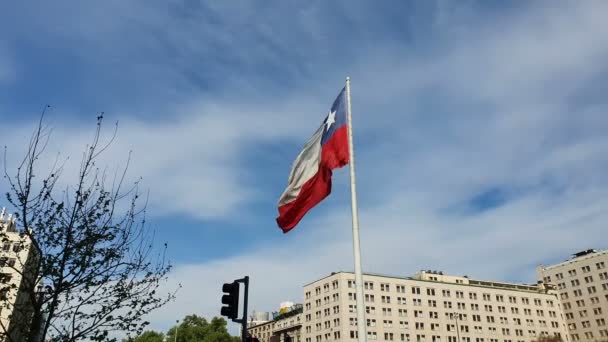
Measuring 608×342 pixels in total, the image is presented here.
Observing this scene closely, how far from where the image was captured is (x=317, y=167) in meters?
15.3

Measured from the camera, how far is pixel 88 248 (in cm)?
1858

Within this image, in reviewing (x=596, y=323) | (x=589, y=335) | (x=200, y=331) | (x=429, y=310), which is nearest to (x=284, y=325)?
(x=429, y=310)

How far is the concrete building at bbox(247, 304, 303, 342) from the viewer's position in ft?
406

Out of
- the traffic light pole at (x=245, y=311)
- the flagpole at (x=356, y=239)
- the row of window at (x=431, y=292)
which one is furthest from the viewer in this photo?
the row of window at (x=431, y=292)

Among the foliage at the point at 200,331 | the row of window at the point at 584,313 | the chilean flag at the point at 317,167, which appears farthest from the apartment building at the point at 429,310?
the chilean flag at the point at 317,167

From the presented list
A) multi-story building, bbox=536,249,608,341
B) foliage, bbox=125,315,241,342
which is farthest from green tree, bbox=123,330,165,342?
multi-story building, bbox=536,249,608,341

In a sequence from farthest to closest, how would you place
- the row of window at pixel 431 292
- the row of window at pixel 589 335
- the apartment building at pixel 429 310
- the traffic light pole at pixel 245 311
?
the row of window at pixel 589 335
the row of window at pixel 431 292
the apartment building at pixel 429 310
the traffic light pole at pixel 245 311

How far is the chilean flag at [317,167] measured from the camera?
48.0 feet

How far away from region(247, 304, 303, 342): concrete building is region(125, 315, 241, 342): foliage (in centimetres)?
3436

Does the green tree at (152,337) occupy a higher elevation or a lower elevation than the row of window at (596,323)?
lower

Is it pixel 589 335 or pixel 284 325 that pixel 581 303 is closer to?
pixel 589 335

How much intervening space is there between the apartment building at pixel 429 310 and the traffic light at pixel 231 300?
292ft

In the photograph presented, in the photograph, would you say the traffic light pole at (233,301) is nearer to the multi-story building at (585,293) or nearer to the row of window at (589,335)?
the multi-story building at (585,293)

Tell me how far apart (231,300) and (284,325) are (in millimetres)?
121810
